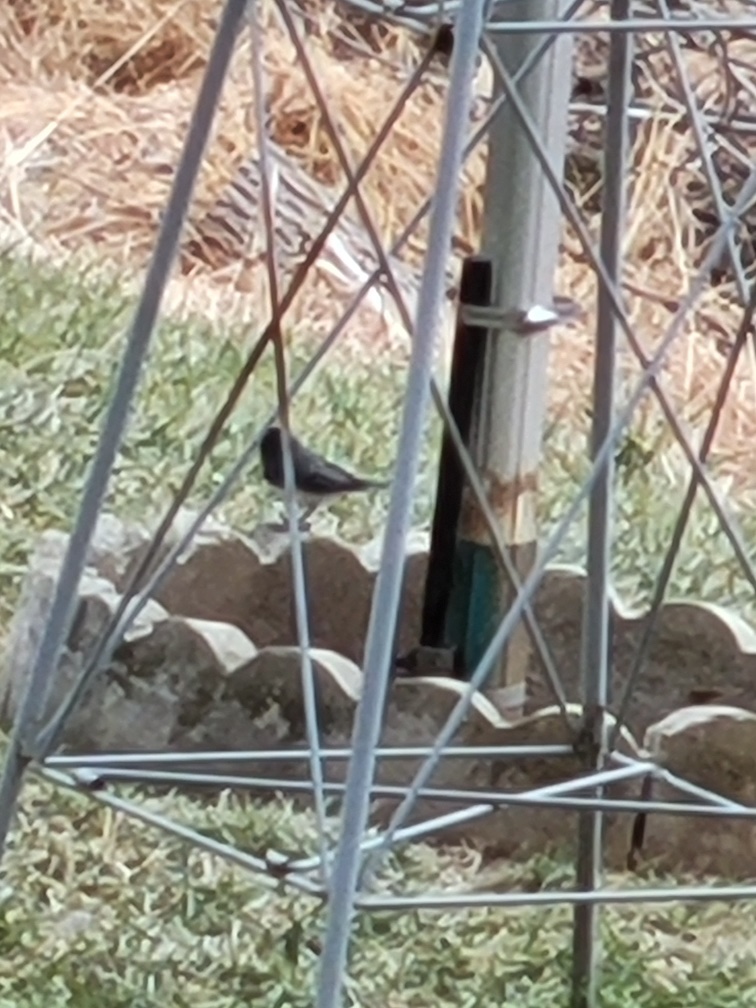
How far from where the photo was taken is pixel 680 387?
2.25m

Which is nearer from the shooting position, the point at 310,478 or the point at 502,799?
the point at 502,799

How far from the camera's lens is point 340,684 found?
131cm

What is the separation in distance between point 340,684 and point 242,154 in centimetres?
148

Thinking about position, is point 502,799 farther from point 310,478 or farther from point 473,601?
point 310,478

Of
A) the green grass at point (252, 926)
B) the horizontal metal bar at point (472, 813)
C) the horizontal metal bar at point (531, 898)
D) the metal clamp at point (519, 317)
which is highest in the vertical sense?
the metal clamp at point (519, 317)

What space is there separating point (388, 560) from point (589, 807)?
0.26 metres

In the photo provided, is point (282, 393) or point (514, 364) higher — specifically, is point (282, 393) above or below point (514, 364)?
below

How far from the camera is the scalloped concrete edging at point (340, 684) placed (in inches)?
50.3

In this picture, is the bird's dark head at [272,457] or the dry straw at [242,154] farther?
the dry straw at [242,154]

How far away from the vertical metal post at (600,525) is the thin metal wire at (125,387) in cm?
23

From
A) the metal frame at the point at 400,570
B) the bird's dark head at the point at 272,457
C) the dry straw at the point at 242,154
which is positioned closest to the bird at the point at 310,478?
the bird's dark head at the point at 272,457

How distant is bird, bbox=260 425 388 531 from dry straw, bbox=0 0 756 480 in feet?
1.97

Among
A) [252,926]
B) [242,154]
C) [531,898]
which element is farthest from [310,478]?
[242,154]

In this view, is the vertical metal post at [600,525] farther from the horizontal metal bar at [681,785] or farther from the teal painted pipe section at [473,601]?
the teal painted pipe section at [473,601]
